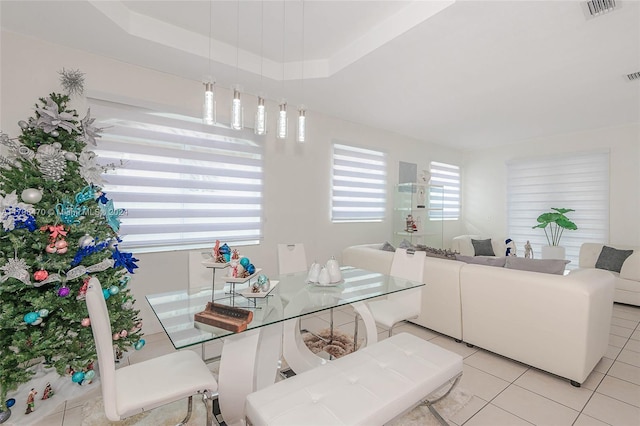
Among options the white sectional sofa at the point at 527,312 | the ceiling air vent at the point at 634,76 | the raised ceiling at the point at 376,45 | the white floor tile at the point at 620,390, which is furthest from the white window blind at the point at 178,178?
the ceiling air vent at the point at 634,76

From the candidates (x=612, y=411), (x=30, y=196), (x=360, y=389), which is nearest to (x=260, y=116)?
(x=30, y=196)

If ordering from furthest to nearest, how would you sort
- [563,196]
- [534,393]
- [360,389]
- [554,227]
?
[554,227] → [563,196] → [534,393] → [360,389]

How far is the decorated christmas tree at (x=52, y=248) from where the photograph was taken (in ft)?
6.10

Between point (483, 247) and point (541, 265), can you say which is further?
point (483, 247)

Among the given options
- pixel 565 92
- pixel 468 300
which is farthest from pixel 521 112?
pixel 468 300

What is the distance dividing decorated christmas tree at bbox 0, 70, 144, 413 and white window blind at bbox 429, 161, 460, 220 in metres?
5.38

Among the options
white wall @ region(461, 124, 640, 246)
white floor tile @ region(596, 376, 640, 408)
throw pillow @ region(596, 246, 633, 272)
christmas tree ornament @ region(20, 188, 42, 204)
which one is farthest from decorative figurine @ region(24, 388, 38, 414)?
white wall @ region(461, 124, 640, 246)

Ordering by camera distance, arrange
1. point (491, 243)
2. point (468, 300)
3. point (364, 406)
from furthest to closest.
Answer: point (491, 243) → point (468, 300) → point (364, 406)

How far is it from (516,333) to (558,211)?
4015 millimetres

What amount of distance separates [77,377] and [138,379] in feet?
3.55

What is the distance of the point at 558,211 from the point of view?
5.35m

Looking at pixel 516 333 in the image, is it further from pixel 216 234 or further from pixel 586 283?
pixel 216 234

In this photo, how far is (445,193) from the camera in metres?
6.56

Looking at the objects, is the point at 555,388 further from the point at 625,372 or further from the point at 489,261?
the point at 489,261
